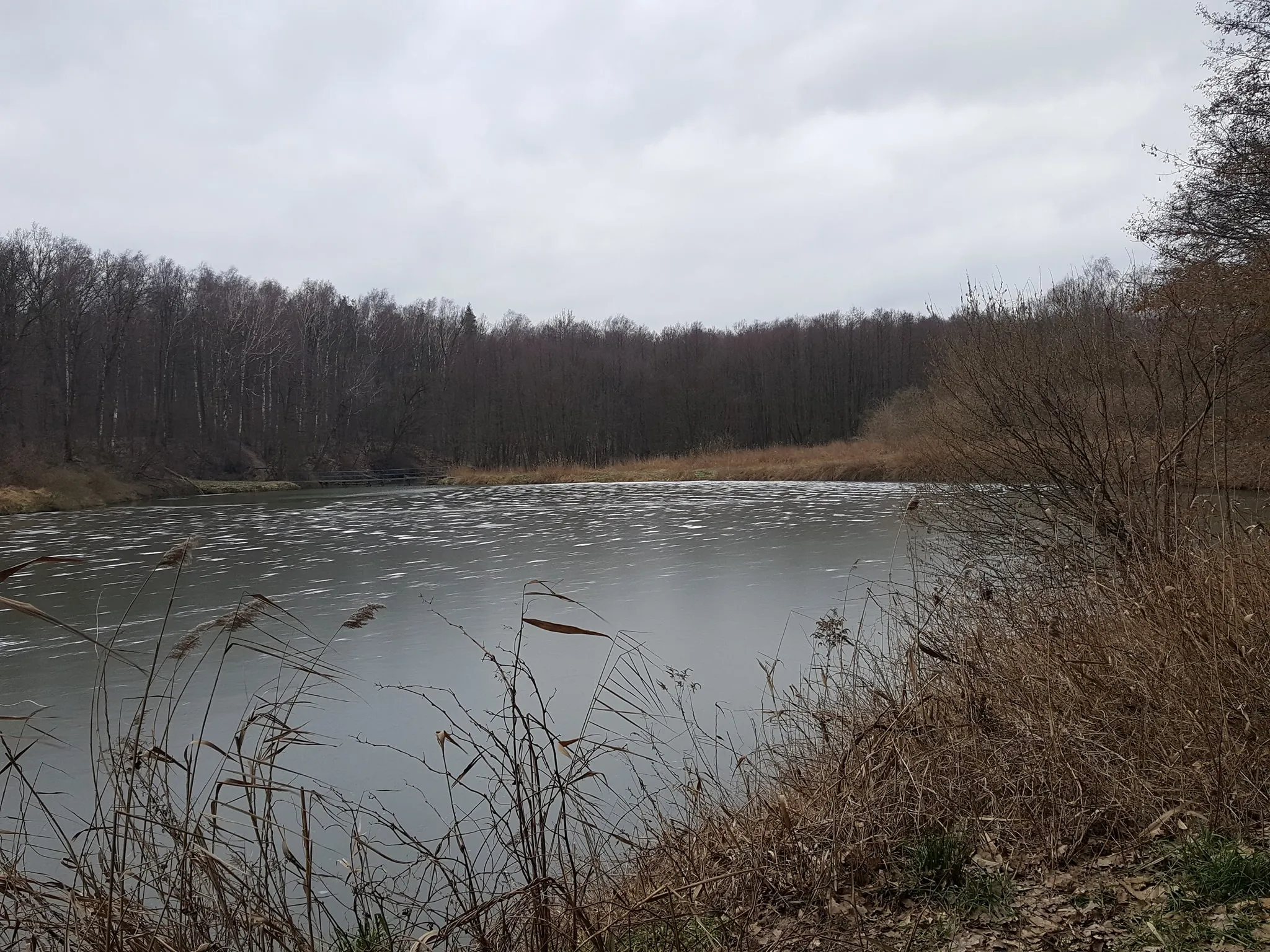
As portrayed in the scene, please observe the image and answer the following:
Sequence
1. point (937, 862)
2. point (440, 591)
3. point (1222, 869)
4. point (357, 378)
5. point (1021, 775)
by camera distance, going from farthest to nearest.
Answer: point (357, 378) < point (440, 591) < point (1021, 775) < point (937, 862) < point (1222, 869)

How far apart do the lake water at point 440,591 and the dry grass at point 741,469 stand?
911 cm

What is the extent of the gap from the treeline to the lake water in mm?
19785

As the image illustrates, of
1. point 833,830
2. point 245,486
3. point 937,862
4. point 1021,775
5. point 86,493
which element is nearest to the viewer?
point 937,862

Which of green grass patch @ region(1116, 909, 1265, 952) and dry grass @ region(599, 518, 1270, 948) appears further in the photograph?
dry grass @ region(599, 518, 1270, 948)

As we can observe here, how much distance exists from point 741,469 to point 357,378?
27.5 m

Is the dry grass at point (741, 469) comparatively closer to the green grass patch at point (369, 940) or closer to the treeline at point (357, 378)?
the treeline at point (357, 378)

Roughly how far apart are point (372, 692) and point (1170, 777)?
472cm

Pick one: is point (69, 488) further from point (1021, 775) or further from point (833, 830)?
point (1021, 775)

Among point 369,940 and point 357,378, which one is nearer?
point 369,940

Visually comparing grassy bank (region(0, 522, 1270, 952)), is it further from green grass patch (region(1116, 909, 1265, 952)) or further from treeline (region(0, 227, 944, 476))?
treeline (region(0, 227, 944, 476))

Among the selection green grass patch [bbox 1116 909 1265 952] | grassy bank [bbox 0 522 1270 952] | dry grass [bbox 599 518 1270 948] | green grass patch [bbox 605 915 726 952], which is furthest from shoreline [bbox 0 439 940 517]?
green grass patch [bbox 605 915 726 952]

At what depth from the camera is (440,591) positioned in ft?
30.7

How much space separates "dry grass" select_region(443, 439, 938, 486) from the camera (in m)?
28.8

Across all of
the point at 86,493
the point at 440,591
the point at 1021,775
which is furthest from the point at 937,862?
the point at 86,493
